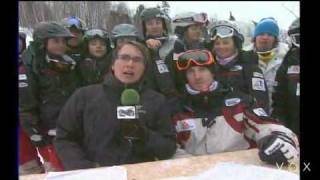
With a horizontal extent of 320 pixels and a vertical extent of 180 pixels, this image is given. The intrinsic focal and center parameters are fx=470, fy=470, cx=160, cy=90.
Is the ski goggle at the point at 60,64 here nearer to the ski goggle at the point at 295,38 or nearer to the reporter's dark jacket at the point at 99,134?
the reporter's dark jacket at the point at 99,134

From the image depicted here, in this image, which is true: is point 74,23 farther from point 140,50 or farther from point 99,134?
point 99,134

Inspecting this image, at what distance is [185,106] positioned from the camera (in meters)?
2.47

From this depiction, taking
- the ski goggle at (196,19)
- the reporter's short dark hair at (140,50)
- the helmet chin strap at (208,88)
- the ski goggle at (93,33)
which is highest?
the ski goggle at (196,19)

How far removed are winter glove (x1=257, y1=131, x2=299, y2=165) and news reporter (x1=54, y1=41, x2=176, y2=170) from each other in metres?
0.44

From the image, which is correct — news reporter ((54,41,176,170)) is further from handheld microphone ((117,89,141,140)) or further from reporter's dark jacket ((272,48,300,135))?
reporter's dark jacket ((272,48,300,135))

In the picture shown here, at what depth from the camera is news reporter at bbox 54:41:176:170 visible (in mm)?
2232

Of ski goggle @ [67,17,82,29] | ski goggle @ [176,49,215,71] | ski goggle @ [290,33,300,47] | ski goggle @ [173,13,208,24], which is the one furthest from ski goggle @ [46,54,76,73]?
ski goggle @ [290,33,300,47]

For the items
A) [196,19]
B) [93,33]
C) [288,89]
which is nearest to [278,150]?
[288,89]

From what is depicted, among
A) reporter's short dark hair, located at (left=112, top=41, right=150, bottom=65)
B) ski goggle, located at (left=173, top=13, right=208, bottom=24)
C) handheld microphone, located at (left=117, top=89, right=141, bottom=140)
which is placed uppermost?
ski goggle, located at (left=173, top=13, right=208, bottom=24)

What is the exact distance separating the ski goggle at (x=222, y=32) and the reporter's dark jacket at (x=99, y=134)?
0.61m

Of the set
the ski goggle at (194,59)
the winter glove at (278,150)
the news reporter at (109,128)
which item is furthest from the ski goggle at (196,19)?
the winter glove at (278,150)

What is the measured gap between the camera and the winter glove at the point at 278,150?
7.07 ft
